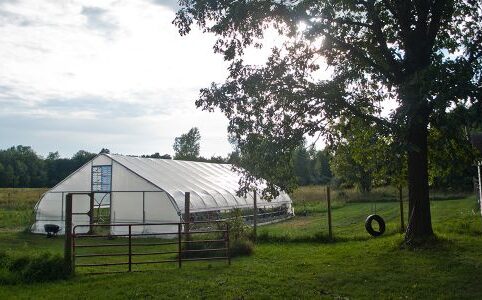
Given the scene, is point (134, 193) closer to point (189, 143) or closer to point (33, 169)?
point (189, 143)

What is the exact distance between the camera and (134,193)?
25.0 meters

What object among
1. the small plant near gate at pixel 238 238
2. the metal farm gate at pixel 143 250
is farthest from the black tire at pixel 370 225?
the metal farm gate at pixel 143 250

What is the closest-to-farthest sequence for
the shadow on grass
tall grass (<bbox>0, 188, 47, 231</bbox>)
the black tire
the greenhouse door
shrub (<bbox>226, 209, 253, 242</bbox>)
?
shrub (<bbox>226, 209, 253, 242</bbox>) < the shadow on grass < the black tire < the greenhouse door < tall grass (<bbox>0, 188, 47, 231</bbox>)

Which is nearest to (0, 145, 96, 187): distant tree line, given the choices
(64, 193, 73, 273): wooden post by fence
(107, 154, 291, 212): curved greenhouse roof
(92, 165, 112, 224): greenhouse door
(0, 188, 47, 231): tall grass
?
(0, 188, 47, 231): tall grass

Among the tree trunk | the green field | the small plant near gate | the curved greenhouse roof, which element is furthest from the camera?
the curved greenhouse roof

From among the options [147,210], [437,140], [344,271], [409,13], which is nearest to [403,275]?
[344,271]

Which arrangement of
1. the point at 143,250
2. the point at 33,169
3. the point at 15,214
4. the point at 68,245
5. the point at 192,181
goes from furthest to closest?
the point at 33,169, the point at 15,214, the point at 192,181, the point at 143,250, the point at 68,245

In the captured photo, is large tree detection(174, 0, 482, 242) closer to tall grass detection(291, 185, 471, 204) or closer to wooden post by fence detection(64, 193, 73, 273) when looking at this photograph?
wooden post by fence detection(64, 193, 73, 273)

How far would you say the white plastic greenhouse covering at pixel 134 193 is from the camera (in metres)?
24.2

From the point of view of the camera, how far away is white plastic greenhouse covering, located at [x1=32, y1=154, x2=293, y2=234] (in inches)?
953

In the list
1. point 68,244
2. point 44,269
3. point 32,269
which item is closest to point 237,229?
point 68,244

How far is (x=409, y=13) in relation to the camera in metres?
14.9

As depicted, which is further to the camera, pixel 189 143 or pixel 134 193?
pixel 189 143

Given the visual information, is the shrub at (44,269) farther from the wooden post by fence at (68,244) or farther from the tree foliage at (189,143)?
the tree foliage at (189,143)
